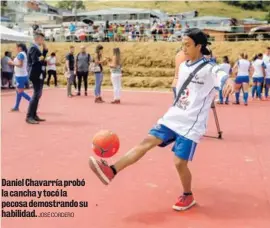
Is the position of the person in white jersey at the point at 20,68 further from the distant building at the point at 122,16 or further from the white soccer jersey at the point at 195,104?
the distant building at the point at 122,16

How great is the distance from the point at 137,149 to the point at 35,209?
1.18 m

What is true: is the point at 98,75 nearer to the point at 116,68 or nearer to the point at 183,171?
the point at 116,68

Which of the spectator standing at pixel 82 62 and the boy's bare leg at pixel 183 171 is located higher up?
the spectator standing at pixel 82 62

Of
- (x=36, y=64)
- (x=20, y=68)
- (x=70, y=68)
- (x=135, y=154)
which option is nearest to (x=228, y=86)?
(x=135, y=154)

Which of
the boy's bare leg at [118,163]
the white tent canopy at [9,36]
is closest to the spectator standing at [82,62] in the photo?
the white tent canopy at [9,36]

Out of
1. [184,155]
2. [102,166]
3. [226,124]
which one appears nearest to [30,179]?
[102,166]

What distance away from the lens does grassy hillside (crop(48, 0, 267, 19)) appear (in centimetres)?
6119

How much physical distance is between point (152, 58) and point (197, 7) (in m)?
43.1

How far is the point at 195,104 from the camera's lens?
4.50 metres

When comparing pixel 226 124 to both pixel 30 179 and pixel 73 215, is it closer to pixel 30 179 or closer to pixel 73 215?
pixel 30 179

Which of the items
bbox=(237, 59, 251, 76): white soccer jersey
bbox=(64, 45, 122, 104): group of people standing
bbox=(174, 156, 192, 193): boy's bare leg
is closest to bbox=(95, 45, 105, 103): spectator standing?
bbox=(64, 45, 122, 104): group of people standing

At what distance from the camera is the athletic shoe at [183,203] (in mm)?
4543

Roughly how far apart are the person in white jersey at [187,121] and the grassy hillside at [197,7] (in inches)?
2201

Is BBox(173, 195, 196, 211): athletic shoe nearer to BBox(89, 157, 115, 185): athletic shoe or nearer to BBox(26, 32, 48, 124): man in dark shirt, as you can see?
BBox(89, 157, 115, 185): athletic shoe
